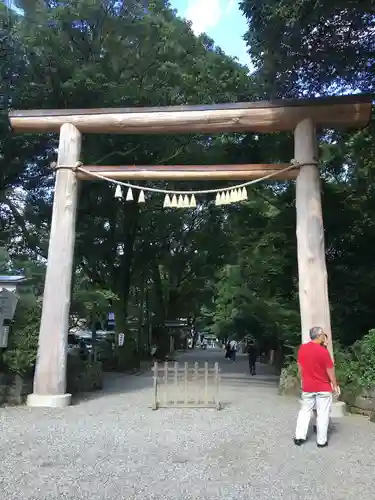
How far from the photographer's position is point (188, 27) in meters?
19.7

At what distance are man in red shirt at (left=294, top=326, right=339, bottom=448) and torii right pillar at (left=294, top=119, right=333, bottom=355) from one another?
281 centimetres

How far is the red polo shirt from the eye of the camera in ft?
21.2

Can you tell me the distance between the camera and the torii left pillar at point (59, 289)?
951 centimetres

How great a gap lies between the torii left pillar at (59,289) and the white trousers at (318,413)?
198 inches

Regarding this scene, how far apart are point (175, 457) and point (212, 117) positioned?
715cm

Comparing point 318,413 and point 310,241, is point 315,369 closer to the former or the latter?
point 318,413

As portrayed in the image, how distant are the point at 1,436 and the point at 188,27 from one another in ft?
57.7

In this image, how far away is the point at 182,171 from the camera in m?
10.5

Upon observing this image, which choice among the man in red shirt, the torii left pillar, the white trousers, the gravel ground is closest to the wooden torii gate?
the torii left pillar

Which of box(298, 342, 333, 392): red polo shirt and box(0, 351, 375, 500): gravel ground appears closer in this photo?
box(0, 351, 375, 500): gravel ground

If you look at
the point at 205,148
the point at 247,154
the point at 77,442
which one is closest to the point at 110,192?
the point at 205,148

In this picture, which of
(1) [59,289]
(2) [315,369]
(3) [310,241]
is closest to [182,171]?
(3) [310,241]

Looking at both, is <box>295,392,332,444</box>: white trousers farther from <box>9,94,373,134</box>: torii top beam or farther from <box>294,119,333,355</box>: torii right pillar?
<box>9,94,373,134</box>: torii top beam

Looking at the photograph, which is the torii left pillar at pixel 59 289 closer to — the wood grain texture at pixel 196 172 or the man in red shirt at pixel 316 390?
the wood grain texture at pixel 196 172
